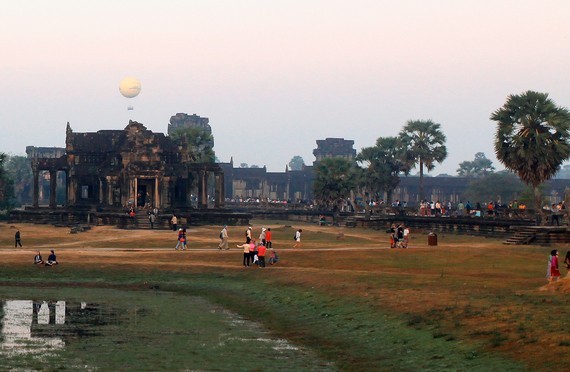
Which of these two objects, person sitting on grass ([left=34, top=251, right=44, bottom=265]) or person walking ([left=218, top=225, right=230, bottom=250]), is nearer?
person sitting on grass ([left=34, top=251, right=44, bottom=265])

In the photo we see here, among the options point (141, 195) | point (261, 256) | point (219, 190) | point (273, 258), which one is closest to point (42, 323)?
point (261, 256)

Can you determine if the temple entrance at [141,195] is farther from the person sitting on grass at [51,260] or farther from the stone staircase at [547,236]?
the person sitting on grass at [51,260]

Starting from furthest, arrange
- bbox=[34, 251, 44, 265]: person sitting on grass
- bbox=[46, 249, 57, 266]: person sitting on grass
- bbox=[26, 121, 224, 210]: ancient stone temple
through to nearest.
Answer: bbox=[26, 121, 224, 210]: ancient stone temple → bbox=[34, 251, 44, 265]: person sitting on grass → bbox=[46, 249, 57, 266]: person sitting on grass

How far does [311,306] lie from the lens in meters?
42.4

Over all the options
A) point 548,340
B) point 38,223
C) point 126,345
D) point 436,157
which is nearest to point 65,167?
point 38,223

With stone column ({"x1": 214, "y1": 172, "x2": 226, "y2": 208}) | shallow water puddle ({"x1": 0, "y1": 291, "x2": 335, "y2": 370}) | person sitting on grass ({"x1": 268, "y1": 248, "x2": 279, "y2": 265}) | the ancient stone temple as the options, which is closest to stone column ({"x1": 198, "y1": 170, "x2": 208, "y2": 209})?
the ancient stone temple

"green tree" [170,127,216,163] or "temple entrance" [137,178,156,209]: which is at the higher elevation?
"green tree" [170,127,216,163]

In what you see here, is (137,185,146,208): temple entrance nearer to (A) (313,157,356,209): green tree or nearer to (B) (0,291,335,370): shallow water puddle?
(A) (313,157,356,209): green tree

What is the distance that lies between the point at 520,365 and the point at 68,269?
113 feet

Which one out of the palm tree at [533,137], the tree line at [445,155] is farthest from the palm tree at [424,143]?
the palm tree at [533,137]

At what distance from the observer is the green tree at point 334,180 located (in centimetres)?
13025

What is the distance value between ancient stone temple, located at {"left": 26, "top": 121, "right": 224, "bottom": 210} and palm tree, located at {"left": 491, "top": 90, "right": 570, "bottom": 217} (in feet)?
134

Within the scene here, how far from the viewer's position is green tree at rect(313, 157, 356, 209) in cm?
13025

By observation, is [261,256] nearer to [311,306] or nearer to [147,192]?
[311,306]
